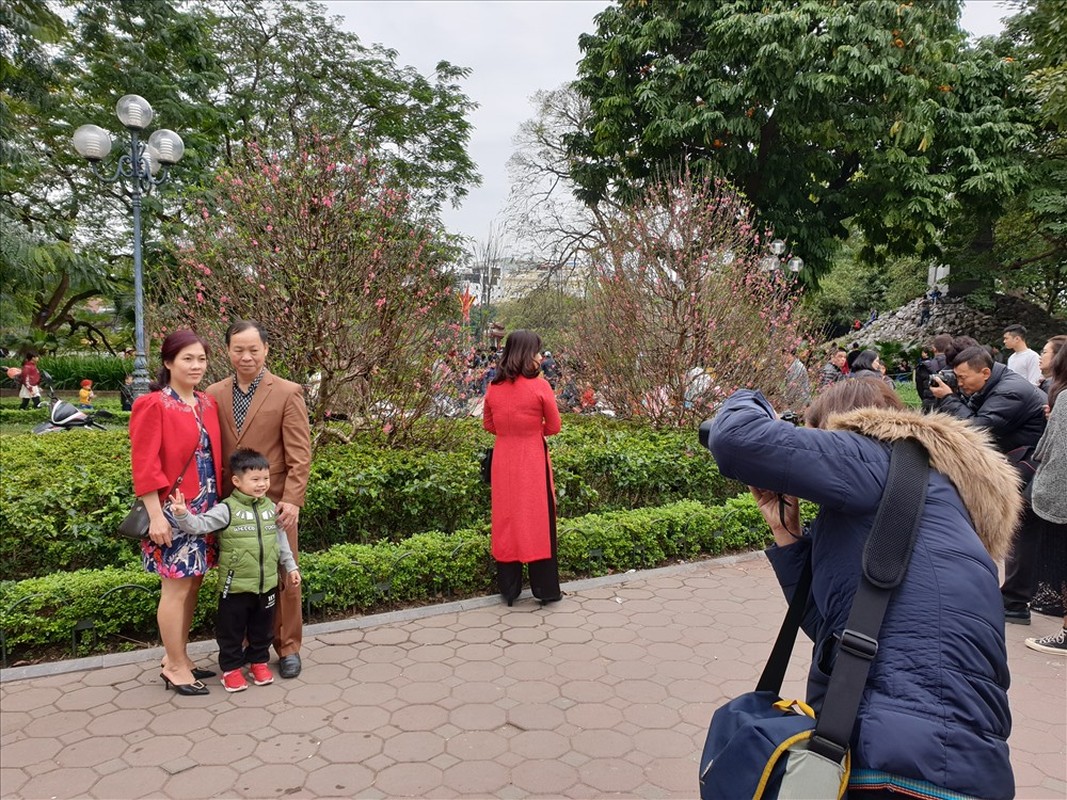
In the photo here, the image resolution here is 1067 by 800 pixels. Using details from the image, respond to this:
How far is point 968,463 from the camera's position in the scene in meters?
1.61

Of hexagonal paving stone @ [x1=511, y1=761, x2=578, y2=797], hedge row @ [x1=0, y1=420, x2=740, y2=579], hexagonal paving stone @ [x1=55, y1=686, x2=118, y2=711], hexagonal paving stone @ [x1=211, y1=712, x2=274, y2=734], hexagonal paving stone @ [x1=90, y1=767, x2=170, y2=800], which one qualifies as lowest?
hexagonal paving stone @ [x1=511, y1=761, x2=578, y2=797]

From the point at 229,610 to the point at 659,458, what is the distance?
416 cm

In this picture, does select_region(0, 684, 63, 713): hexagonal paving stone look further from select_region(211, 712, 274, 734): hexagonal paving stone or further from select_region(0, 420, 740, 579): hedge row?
select_region(0, 420, 740, 579): hedge row

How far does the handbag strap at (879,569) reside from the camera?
1461 mm

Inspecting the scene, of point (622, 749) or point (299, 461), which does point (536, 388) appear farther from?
point (622, 749)

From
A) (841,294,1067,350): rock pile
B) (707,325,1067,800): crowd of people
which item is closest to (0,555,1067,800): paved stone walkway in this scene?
(707,325,1067,800): crowd of people

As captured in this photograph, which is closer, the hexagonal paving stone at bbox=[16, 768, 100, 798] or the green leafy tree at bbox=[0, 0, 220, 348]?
the hexagonal paving stone at bbox=[16, 768, 100, 798]

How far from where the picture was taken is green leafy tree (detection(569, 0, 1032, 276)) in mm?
15562

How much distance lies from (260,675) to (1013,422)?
502 cm

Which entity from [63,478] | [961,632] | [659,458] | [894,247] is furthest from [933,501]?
[894,247]

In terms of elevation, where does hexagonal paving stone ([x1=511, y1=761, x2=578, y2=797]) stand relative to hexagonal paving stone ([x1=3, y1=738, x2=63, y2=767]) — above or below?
below

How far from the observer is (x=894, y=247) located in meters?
20.0

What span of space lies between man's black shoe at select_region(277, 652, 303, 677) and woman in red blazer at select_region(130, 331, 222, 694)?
0.38m

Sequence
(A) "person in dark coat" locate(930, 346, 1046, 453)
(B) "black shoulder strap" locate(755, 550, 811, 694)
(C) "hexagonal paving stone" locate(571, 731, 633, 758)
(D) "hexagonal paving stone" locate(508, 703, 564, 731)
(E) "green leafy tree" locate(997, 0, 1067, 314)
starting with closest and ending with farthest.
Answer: (B) "black shoulder strap" locate(755, 550, 811, 694), (C) "hexagonal paving stone" locate(571, 731, 633, 758), (D) "hexagonal paving stone" locate(508, 703, 564, 731), (A) "person in dark coat" locate(930, 346, 1046, 453), (E) "green leafy tree" locate(997, 0, 1067, 314)
